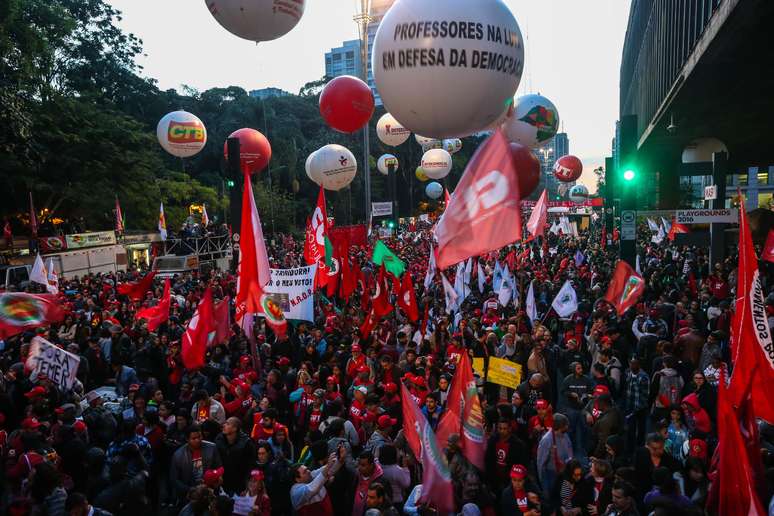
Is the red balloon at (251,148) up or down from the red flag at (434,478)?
up

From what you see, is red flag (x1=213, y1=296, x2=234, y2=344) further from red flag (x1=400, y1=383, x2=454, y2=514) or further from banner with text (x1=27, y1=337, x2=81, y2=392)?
red flag (x1=400, y1=383, x2=454, y2=514)

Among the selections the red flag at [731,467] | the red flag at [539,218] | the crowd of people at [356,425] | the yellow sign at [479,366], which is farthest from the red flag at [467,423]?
the red flag at [539,218]

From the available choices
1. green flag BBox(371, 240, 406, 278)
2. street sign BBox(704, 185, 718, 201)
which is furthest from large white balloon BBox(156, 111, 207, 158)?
street sign BBox(704, 185, 718, 201)

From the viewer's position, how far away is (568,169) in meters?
20.0

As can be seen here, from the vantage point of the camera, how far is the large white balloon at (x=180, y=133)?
19.7 m

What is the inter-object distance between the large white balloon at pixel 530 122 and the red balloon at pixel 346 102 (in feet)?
10.9

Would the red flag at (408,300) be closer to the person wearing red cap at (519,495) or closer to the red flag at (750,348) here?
the person wearing red cap at (519,495)

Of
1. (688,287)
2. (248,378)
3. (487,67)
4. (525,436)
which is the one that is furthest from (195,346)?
(688,287)

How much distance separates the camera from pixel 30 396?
270 inches

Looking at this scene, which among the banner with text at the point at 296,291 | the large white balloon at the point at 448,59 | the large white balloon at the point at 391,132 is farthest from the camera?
the large white balloon at the point at 391,132

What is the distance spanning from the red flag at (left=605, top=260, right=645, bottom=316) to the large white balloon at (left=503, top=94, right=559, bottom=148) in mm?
2735

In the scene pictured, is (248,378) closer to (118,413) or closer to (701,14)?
(118,413)

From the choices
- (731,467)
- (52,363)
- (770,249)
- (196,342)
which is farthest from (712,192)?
(52,363)

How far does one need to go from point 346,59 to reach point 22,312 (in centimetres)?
16001
